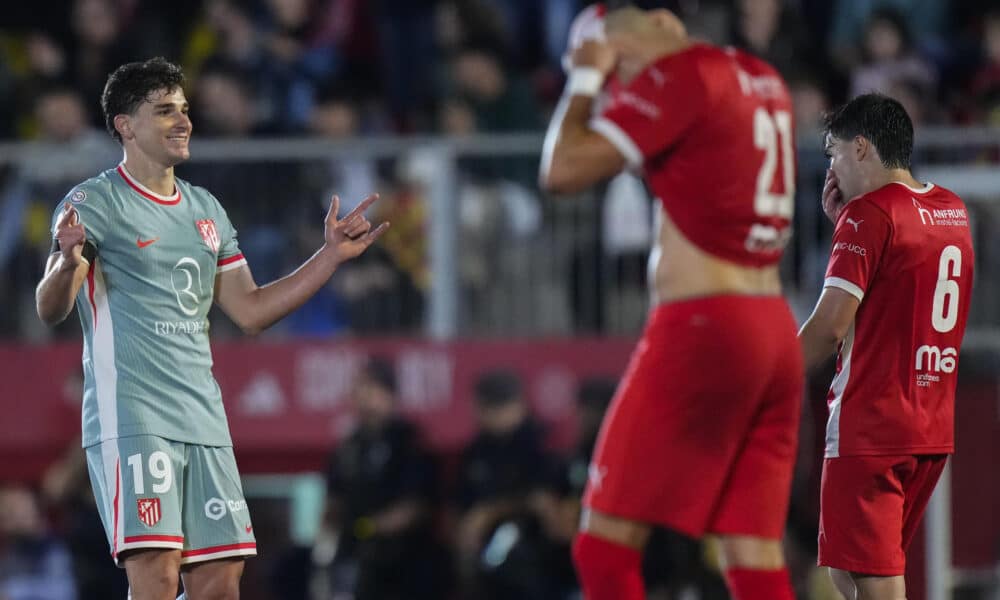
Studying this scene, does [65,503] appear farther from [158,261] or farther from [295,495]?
[158,261]

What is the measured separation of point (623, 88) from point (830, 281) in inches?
43.9

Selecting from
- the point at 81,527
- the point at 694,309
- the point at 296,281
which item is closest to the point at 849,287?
the point at 694,309

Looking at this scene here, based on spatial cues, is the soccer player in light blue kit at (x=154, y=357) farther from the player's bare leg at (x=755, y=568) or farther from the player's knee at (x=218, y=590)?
the player's bare leg at (x=755, y=568)

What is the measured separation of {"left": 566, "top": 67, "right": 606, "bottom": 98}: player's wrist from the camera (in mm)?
5434

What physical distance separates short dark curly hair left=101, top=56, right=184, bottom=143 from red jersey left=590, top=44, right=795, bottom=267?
177 cm

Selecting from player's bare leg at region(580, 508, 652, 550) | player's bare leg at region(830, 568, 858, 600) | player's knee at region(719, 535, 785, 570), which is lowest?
player's bare leg at region(830, 568, 858, 600)

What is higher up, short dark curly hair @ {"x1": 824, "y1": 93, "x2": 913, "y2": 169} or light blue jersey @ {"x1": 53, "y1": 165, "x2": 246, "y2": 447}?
short dark curly hair @ {"x1": 824, "y1": 93, "x2": 913, "y2": 169}

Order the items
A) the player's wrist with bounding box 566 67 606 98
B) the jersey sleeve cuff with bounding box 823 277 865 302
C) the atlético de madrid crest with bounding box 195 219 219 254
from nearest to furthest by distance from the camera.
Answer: the player's wrist with bounding box 566 67 606 98 < the jersey sleeve cuff with bounding box 823 277 865 302 < the atlético de madrid crest with bounding box 195 219 219 254

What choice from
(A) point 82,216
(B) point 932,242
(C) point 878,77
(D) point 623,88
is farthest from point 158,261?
(C) point 878,77

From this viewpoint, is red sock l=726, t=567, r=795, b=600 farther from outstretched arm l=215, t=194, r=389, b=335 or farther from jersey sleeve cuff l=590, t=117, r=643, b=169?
outstretched arm l=215, t=194, r=389, b=335

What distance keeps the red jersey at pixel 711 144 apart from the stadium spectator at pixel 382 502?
18.2 ft

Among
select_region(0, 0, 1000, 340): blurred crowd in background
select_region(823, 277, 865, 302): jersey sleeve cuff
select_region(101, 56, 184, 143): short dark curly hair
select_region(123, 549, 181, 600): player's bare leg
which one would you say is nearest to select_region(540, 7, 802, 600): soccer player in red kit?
select_region(823, 277, 865, 302): jersey sleeve cuff

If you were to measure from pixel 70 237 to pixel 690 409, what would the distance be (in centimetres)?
213

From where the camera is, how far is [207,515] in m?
6.13
